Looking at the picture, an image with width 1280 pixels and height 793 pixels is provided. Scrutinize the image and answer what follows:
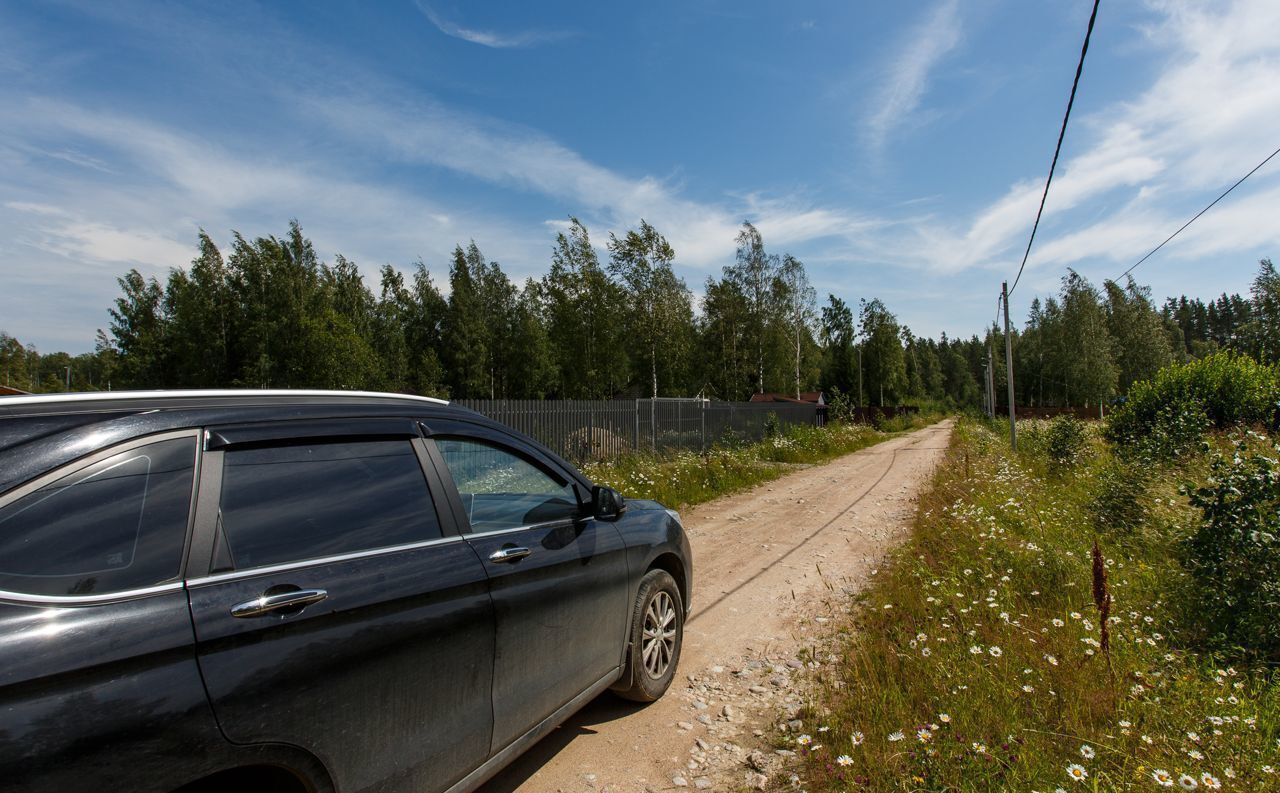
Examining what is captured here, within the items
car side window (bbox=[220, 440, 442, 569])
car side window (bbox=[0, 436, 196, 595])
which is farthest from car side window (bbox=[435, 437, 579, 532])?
car side window (bbox=[0, 436, 196, 595])

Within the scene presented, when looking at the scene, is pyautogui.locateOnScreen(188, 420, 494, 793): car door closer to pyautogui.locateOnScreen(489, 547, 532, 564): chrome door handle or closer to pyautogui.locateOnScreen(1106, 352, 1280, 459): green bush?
pyautogui.locateOnScreen(489, 547, 532, 564): chrome door handle

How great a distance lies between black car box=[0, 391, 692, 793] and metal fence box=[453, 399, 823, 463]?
883 centimetres

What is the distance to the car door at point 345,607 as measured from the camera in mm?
1697

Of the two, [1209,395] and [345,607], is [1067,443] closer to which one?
[1209,395]

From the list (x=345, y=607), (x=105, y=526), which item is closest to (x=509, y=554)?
(x=345, y=607)

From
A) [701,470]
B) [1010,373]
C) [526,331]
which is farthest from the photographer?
[526,331]

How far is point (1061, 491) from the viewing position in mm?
9930

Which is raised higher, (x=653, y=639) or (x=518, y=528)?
(x=518, y=528)

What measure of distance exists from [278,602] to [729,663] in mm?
3426

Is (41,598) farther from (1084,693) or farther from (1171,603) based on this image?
(1171,603)

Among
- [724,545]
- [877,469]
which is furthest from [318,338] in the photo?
[724,545]

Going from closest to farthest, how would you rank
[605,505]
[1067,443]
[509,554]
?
1. [509,554]
2. [605,505]
3. [1067,443]

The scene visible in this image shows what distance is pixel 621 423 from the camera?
53.1ft

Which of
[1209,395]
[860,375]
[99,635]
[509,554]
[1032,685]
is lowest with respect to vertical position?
[1032,685]
